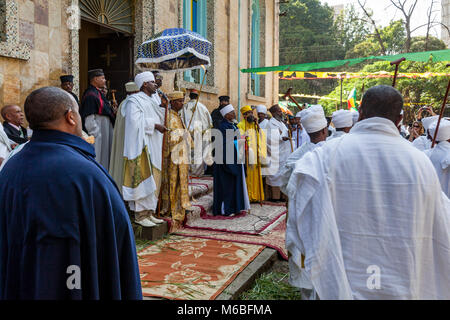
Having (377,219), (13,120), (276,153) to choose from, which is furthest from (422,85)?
(377,219)

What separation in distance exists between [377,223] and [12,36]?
534 centimetres

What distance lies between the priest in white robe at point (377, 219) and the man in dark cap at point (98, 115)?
4.21 m

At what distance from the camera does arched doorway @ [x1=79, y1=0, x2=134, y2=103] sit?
8000 mm

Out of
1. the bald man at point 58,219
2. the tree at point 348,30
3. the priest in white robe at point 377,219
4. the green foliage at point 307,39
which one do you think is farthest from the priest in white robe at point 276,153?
the tree at point 348,30

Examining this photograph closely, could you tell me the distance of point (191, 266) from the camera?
4.39 m

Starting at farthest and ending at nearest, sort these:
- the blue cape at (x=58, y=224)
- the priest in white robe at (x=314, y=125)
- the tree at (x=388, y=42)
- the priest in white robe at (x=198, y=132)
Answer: the tree at (x=388, y=42), the priest in white robe at (x=198, y=132), the priest in white robe at (x=314, y=125), the blue cape at (x=58, y=224)

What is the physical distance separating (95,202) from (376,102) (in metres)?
1.65

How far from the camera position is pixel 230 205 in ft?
23.0

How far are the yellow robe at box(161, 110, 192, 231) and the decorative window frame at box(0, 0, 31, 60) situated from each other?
89.4 inches

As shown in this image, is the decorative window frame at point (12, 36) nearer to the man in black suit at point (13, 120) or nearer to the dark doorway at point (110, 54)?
the man in black suit at point (13, 120)

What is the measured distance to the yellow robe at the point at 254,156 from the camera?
806 cm

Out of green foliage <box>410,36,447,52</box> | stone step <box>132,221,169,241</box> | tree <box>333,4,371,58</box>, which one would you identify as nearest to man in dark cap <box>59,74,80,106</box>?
stone step <box>132,221,169,241</box>

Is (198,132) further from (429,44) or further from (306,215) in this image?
(429,44)

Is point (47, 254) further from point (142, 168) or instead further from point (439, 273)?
point (142, 168)
